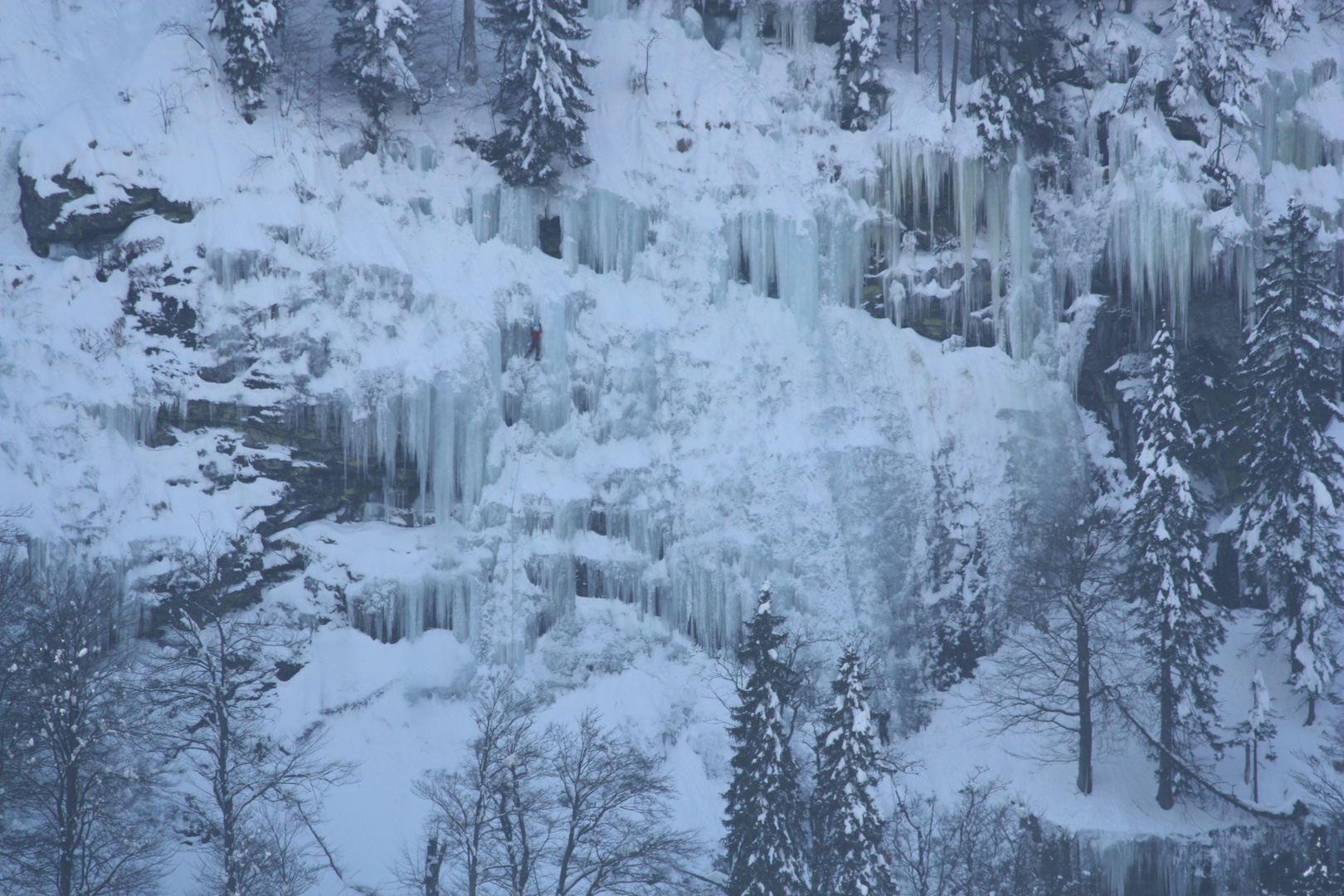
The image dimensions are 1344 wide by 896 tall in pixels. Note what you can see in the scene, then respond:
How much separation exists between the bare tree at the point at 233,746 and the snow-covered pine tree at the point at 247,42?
1069 cm

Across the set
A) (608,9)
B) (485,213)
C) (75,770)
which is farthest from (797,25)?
(75,770)

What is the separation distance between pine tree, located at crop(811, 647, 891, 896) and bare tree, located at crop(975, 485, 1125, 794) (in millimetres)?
5700

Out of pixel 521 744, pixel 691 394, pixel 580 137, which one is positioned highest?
pixel 580 137

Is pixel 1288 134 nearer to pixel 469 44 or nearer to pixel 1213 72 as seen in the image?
pixel 1213 72

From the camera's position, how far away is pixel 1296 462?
24.3 m

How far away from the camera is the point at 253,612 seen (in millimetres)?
24281

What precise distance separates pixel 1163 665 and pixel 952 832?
5.74 metres

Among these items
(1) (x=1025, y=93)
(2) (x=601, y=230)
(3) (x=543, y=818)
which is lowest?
(3) (x=543, y=818)

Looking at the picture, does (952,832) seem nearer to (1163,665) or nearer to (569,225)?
(1163,665)

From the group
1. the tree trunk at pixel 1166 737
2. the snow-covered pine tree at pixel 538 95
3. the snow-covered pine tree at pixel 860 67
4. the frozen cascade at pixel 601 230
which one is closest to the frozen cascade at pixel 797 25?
the snow-covered pine tree at pixel 860 67

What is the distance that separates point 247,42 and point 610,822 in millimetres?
18876

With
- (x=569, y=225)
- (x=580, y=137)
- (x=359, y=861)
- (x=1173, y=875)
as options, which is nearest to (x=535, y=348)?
(x=569, y=225)

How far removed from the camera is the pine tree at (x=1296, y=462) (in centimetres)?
2395

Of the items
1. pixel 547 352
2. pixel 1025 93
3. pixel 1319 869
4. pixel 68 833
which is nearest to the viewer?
pixel 68 833
